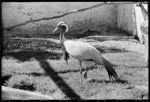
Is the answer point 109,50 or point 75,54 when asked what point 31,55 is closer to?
point 109,50

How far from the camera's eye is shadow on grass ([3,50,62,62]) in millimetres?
6926

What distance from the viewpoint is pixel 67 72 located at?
570 cm

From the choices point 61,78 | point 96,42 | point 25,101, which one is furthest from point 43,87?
point 96,42

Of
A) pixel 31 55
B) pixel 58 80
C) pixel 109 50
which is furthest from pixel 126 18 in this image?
pixel 58 80

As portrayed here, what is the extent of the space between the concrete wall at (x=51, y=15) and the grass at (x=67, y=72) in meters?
2.38

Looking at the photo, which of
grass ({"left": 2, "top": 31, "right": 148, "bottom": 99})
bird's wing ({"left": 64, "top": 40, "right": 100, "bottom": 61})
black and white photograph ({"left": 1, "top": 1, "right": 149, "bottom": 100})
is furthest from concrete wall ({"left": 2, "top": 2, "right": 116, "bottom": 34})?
bird's wing ({"left": 64, "top": 40, "right": 100, "bottom": 61})

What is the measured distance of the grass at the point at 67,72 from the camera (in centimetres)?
466

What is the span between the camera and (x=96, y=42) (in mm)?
9164

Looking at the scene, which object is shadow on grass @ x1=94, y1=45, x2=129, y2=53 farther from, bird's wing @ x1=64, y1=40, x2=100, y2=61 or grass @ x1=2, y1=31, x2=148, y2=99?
bird's wing @ x1=64, y1=40, x2=100, y2=61

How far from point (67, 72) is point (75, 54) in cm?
84

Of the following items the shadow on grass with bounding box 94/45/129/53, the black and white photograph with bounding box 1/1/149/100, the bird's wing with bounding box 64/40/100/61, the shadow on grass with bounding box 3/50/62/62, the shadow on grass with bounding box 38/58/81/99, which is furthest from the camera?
the shadow on grass with bounding box 94/45/129/53

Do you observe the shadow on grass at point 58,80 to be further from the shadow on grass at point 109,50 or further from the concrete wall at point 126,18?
the concrete wall at point 126,18

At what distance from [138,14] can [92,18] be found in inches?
98.3

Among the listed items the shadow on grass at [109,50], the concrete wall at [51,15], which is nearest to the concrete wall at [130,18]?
the concrete wall at [51,15]
